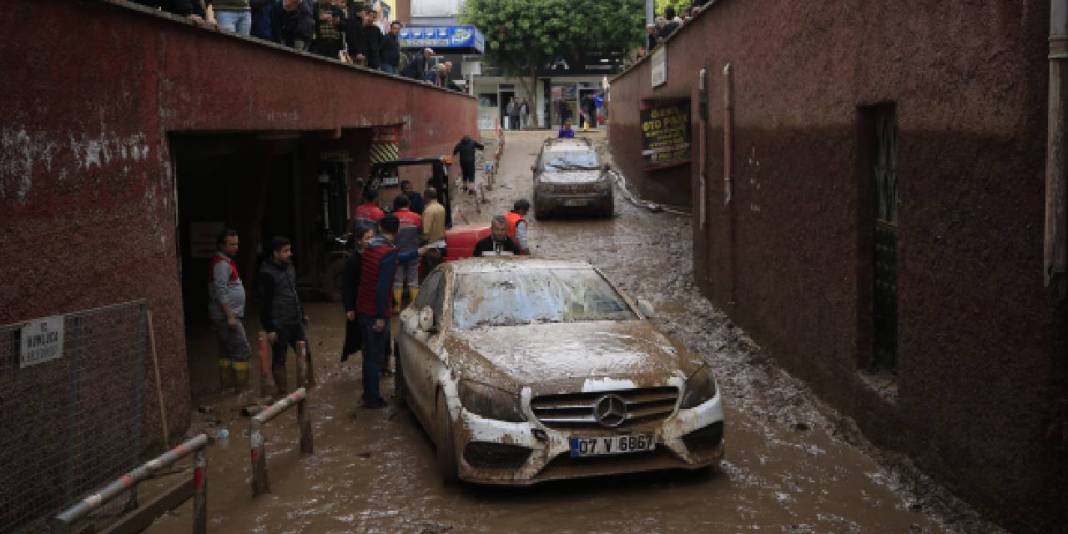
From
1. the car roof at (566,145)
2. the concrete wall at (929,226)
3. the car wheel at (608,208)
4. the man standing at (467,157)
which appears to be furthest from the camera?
the man standing at (467,157)

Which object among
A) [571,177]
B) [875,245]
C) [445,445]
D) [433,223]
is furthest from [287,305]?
[571,177]

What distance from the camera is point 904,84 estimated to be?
806 centimetres

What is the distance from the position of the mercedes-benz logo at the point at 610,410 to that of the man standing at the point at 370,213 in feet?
25.3

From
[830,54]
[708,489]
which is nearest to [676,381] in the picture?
[708,489]

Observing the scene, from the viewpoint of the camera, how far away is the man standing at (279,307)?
1084cm

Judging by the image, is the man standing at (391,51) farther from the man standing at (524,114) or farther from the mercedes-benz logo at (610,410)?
the man standing at (524,114)

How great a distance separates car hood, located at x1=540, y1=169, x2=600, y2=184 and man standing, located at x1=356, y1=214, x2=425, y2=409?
15.2 metres

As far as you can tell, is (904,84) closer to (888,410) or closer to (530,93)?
(888,410)

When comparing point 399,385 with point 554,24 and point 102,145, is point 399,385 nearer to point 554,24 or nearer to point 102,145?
point 102,145

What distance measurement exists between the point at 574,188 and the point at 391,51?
5.61 metres

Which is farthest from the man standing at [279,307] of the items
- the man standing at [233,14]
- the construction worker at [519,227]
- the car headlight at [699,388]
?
the car headlight at [699,388]

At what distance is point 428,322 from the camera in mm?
8828

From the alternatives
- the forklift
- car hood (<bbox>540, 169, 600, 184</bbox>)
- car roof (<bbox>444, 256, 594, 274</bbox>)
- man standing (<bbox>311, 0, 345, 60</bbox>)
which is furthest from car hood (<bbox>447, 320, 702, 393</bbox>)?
car hood (<bbox>540, 169, 600, 184</bbox>)

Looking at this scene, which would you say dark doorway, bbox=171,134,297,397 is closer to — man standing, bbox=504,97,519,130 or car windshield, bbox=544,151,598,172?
car windshield, bbox=544,151,598,172
